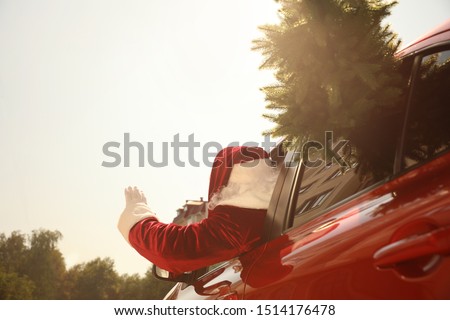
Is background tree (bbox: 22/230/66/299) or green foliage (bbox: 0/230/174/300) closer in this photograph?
green foliage (bbox: 0/230/174/300)

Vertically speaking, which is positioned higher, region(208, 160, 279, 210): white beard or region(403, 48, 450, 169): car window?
region(403, 48, 450, 169): car window

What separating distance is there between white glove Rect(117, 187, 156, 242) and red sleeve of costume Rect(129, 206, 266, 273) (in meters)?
0.13

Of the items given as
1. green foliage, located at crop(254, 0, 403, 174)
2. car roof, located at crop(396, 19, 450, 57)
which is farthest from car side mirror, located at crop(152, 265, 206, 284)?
car roof, located at crop(396, 19, 450, 57)

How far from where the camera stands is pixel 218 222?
196 centimetres

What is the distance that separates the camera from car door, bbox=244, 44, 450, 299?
101 cm

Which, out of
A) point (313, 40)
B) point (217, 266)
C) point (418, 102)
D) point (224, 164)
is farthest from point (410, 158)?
point (217, 266)

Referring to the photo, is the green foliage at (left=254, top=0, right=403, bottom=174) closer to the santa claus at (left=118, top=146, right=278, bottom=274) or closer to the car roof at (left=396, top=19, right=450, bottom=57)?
the car roof at (left=396, top=19, right=450, bottom=57)

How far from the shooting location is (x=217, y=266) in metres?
2.28

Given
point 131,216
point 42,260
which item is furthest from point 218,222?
point 42,260

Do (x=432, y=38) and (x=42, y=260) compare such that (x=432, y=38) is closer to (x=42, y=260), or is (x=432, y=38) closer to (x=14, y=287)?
(x=14, y=287)

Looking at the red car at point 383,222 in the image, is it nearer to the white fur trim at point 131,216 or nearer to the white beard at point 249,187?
the white beard at point 249,187

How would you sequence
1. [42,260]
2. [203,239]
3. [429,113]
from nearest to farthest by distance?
[429,113]
[203,239]
[42,260]

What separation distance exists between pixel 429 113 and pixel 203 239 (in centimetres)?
120

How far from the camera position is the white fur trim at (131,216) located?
2166mm
